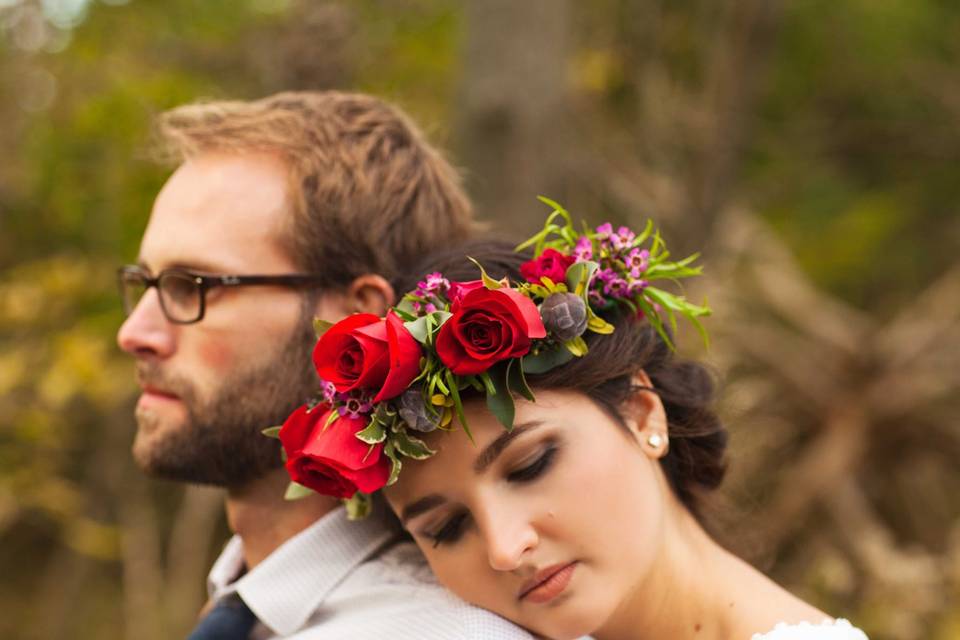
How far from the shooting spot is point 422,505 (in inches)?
79.4

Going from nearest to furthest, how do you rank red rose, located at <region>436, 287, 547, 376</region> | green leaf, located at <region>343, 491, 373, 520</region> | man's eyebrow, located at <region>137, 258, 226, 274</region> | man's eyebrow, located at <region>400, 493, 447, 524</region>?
1. red rose, located at <region>436, 287, 547, 376</region>
2. man's eyebrow, located at <region>400, 493, 447, 524</region>
3. green leaf, located at <region>343, 491, 373, 520</region>
4. man's eyebrow, located at <region>137, 258, 226, 274</region>

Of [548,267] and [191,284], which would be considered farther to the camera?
[191,284]

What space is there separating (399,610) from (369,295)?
720 millimetres

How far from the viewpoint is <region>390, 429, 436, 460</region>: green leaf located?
1.94m

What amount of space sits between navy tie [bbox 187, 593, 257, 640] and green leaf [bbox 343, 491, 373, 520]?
42 cm

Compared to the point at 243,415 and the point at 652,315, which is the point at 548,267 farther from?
the point at 243,415

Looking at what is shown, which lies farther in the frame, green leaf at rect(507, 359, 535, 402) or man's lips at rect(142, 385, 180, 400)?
man's lips at rect(142, 385, 180, 400)

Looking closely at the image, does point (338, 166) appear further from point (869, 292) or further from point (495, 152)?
point (869, 292)

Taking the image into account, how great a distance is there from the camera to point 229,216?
2.56 m

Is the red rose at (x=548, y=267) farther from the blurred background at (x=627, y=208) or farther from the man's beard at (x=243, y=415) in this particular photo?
the blurred background at (x=627, y=208)

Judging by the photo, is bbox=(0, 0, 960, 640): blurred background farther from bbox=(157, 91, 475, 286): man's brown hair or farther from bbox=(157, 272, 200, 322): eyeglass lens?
bbox=(157, 272, 200, 322): eyeglass lens

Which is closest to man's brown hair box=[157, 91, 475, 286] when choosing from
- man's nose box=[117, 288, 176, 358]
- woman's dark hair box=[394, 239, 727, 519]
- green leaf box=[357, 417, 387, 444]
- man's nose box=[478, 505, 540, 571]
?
woman's dark hair box=[394, 239, 727, 519]

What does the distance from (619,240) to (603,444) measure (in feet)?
1.39

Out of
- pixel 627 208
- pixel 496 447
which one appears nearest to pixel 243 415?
pixel 496 447
